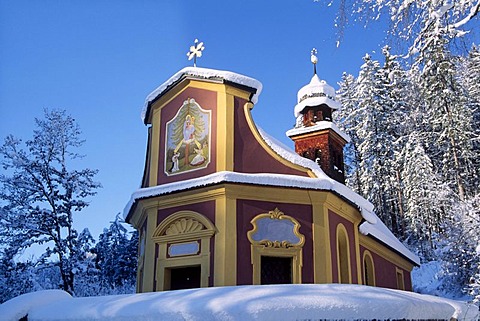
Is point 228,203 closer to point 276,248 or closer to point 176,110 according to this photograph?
point 276,248

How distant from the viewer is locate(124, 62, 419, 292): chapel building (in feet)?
39.1

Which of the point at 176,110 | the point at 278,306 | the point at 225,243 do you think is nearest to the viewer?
the point at 278,306

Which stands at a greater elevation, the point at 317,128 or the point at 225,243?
the point at 317,128

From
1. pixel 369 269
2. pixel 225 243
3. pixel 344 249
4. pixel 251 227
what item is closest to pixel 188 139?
pixel 251 227

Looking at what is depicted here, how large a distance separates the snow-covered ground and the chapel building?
17.2ft

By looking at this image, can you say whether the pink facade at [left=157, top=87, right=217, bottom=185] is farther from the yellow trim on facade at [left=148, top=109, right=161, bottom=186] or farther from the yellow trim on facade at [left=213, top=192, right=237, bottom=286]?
the yellow trim on facade at [left=213, top=192, right=237, bottom=286]

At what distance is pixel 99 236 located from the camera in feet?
138

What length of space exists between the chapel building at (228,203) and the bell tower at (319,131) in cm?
500

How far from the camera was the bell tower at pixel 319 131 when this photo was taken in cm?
1914

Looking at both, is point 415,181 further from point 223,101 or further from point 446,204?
point 223,101

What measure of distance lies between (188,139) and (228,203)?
238cm

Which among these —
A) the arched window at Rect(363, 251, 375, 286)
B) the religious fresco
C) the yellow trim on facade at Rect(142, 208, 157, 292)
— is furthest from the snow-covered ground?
the arched window at Rect(363, 251, 375, 286)

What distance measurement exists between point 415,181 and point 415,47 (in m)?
30.8

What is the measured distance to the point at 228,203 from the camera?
12.0 m
